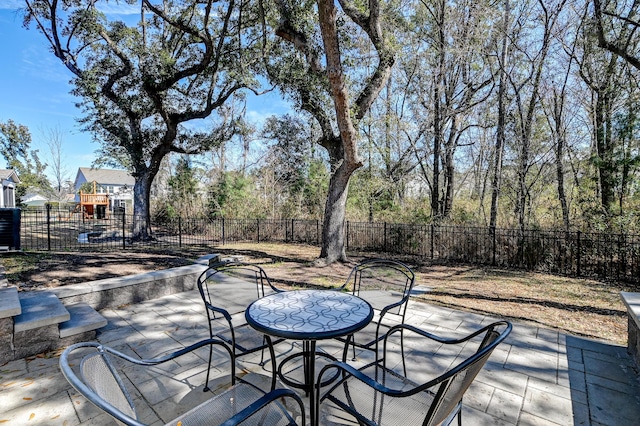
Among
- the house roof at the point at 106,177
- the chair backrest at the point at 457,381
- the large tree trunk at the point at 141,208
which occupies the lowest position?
the chair backrest at the point at 457,381

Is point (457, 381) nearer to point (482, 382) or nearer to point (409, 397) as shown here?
A: point (409, 397)

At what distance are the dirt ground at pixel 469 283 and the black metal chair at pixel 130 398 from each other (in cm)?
328

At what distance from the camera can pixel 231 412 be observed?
136 cm

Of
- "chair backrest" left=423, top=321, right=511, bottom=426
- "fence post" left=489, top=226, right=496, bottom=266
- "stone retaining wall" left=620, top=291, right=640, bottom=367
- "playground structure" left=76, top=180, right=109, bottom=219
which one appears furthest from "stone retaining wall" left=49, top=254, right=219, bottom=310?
"playground structure" left=76, top=180, right=109, bottom=219

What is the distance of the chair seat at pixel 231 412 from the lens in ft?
4.21

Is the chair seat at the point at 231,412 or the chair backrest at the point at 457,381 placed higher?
the chair backrest at the point at 457,381

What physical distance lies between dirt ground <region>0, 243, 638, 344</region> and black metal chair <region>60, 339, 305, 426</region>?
328 centimetres

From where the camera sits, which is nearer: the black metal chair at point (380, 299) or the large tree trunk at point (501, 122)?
the black metal chair at point (380, 299)

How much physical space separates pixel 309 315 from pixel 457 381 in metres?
0.83

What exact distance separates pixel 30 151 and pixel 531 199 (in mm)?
39690

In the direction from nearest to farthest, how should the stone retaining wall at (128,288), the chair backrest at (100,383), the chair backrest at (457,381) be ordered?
the chair backrest at (100,383)
the chair backrest at (457,381)
the stone retaining wall at (128,288)

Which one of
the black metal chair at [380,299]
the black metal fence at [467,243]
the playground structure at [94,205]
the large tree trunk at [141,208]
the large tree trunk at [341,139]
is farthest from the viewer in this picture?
the playground structure at [94,205]

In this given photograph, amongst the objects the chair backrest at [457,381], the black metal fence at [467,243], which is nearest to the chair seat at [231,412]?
the chair backrest at [457,381]

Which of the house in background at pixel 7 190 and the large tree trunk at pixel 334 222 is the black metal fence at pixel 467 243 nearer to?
the large tree trunk at pixel 334 222
